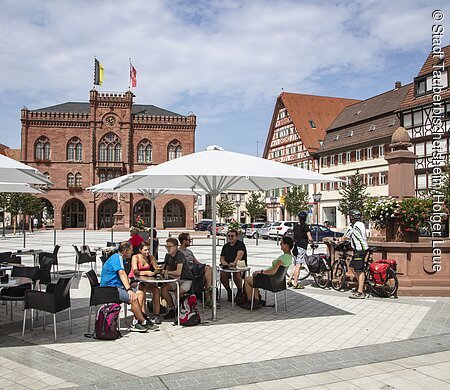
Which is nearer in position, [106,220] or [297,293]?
[297,293]

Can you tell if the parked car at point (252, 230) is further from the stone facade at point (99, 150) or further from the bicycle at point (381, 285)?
the bicycle at point (381, 285)

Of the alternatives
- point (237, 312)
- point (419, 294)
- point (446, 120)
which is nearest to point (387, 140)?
point (446, 120)

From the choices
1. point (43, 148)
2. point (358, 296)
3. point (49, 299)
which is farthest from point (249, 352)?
point (43, 148)

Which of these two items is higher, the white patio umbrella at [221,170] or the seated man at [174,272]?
the white patio umbrella at [221,170]

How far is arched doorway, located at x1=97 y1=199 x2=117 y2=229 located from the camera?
2280 inches

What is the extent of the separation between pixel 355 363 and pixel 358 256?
431 cm

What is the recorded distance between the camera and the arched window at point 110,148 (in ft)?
192

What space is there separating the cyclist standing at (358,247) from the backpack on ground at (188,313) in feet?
12.6

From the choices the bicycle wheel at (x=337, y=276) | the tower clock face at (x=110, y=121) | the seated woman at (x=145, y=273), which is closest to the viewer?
the seated woman at (x=145, y=273)

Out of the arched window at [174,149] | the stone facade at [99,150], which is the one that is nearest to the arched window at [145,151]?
the stone facade at [99,150]

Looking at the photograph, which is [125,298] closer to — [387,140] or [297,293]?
[297,293]

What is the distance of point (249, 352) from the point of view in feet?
19.9

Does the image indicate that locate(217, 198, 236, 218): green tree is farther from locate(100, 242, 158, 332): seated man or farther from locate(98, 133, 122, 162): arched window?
locate(100, 242, 158, 332): seated man

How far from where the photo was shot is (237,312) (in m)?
8.56
